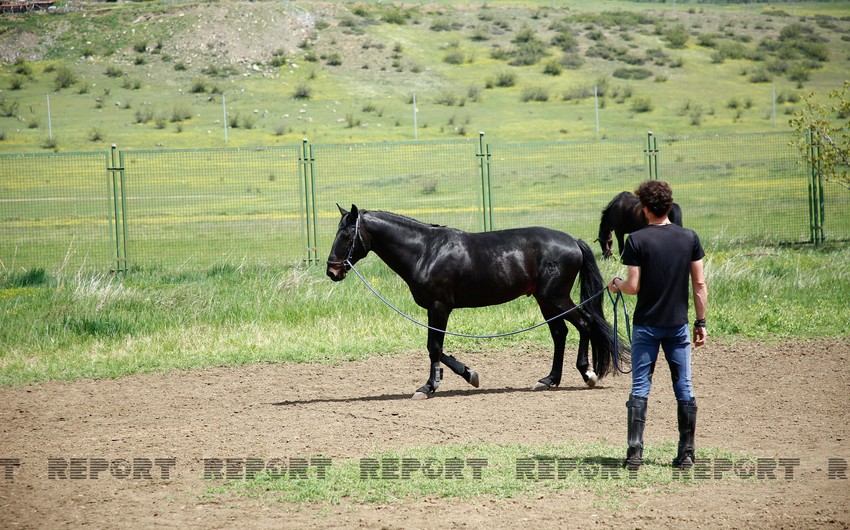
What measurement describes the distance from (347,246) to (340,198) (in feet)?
52.1

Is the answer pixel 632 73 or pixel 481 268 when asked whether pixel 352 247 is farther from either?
pixel 632 73

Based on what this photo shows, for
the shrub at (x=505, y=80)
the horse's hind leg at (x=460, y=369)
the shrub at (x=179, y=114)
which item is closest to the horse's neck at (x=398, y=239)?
the horse's hind leg at (x=460, y=369)

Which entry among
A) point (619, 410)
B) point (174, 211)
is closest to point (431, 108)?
point (174, 211)

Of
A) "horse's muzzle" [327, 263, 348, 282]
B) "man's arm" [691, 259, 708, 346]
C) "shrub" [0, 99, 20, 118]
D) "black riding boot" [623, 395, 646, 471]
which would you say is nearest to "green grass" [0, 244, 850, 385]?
"horse's muzzle" [327, 263, 348, 282]

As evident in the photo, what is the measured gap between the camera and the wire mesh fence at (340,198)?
835 inches

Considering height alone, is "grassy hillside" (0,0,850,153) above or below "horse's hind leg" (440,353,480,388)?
above

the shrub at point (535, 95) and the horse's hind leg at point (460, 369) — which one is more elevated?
the shrub at point (535, 95)

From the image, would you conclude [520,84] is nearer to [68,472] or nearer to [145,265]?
[145,265]

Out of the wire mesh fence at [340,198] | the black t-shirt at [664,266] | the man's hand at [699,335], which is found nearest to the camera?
the black t-shirt at [664,266]

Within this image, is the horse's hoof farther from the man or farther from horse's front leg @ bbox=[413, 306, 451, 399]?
the man

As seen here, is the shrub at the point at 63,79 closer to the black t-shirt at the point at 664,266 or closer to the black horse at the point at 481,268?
the black horse at the point at 481,268

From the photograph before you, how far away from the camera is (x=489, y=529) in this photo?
5973mm

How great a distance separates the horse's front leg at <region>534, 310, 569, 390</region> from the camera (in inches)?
403

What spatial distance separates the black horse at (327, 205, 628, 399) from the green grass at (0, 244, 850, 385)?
212 cm
